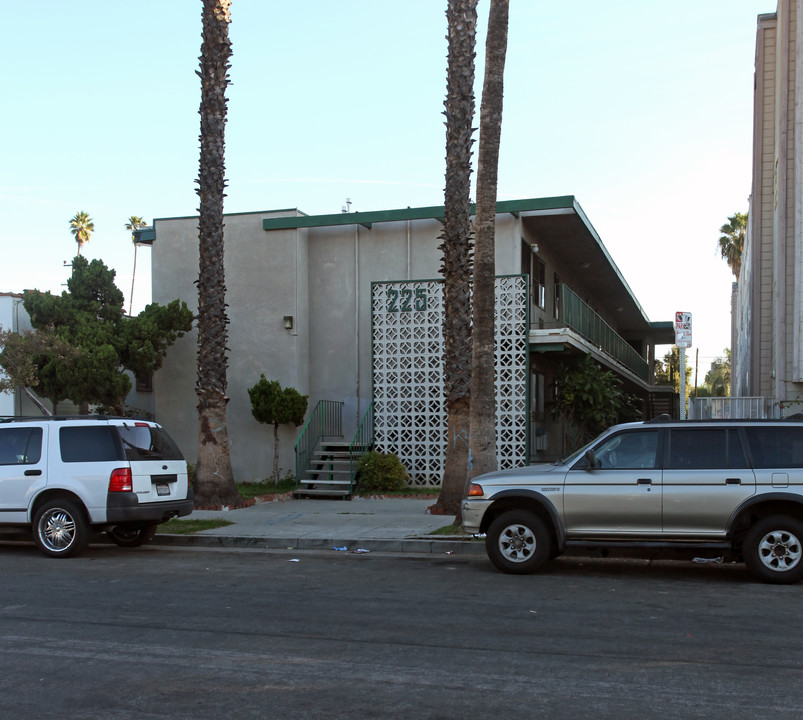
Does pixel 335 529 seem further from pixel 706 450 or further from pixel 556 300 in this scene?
pixel 556 300

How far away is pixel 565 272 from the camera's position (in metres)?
25.9

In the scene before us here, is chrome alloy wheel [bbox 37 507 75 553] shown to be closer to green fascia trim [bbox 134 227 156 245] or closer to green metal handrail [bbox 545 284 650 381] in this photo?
green fascia trim [bbox 134 227 156 245]

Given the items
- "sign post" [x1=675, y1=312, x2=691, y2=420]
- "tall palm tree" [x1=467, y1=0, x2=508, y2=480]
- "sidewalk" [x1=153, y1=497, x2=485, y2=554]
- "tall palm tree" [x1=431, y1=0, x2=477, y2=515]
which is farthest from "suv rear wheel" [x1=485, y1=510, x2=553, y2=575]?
"tall palm tree" [x1=431, y1=0, x2=477, y2=515]

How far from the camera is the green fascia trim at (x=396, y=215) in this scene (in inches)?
728

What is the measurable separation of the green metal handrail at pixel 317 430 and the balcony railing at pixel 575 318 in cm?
531

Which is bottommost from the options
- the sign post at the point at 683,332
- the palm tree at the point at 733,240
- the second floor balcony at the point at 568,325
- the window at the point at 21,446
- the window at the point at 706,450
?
the window at the point at 21,446

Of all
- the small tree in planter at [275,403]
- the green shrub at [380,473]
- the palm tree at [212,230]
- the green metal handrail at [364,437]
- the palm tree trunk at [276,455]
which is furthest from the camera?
the palm tree trunk at [276,455]

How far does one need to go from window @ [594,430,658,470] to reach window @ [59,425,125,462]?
6.28 meters

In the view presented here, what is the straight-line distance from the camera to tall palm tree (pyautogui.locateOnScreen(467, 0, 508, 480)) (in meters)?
13.1

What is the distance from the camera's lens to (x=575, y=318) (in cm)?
2114

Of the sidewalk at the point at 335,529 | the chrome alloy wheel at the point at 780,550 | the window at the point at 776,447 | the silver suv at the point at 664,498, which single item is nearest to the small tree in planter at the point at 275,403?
the sidewalk at the point at 335,529

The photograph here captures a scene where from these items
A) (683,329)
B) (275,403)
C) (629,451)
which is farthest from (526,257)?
(629,451)

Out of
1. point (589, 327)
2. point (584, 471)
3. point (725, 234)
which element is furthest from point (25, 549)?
point (725, 234)

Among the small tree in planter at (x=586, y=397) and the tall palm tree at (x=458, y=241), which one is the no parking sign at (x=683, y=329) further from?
the small tree in planter at (x=586, y=397)
